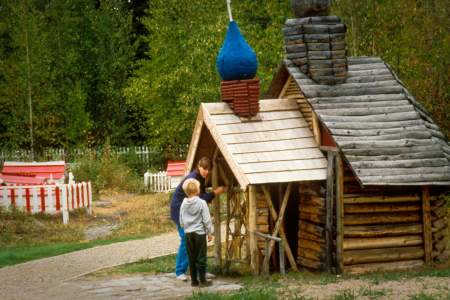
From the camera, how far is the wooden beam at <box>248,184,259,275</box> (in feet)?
45.0

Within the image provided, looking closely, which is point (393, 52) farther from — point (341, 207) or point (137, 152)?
point (137, 152)

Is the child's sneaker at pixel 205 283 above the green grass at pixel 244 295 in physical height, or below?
below

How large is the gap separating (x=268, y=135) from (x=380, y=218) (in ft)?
7.86

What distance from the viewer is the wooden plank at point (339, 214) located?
46.3ft

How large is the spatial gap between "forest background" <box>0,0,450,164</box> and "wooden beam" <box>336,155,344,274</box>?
7.06 meters

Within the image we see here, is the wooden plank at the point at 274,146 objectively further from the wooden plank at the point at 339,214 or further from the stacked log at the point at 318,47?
the stacked log at the point at 318,47

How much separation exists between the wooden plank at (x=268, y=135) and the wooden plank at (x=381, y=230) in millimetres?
1871

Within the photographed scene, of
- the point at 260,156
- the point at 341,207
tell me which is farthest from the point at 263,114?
the point at 341,207

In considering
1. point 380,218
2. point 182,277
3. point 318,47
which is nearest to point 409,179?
point 380,218

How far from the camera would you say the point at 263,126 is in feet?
48.5

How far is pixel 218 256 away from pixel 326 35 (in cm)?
464

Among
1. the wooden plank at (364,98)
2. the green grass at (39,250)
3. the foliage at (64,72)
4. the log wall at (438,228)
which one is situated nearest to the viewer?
the log wall at (438,228)

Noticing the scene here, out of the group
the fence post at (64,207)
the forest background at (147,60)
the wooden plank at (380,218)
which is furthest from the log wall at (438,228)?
the fence post at (64,207)

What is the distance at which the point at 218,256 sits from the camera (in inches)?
625
